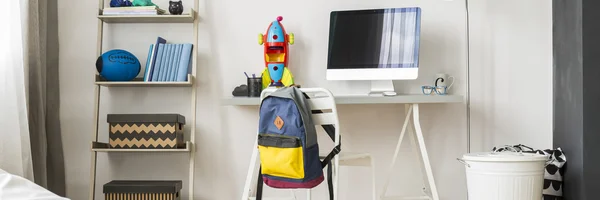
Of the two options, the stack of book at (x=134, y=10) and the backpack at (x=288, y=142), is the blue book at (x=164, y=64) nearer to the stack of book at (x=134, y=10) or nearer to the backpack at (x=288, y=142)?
the stack of book at (x=134, y=10)

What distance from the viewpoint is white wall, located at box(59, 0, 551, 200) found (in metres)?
3.78

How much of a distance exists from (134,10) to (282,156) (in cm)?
133

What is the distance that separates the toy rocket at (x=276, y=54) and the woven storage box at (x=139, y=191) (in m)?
0.76

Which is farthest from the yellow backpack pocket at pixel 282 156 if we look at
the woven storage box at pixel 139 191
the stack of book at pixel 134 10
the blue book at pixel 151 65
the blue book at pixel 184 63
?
the stack of book at pixel 134 10

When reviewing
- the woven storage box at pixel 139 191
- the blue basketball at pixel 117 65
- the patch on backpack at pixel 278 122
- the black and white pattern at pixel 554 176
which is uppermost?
the blue basketball at pixel 117 65

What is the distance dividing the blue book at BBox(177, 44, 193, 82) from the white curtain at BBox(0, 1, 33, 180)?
2.54 feet

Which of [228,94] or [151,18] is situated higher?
[151,18]

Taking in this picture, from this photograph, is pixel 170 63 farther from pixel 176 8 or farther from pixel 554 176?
pixel 554 176

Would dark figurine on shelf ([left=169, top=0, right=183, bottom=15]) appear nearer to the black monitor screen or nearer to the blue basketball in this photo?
the blue basketball

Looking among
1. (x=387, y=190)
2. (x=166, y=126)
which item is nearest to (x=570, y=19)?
(x=387, y=190)

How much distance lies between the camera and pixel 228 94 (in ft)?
12.6

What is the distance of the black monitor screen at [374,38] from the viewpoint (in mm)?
3578

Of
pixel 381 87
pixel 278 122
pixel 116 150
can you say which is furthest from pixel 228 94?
pixel 278 122

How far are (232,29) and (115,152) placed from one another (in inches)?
37.5
